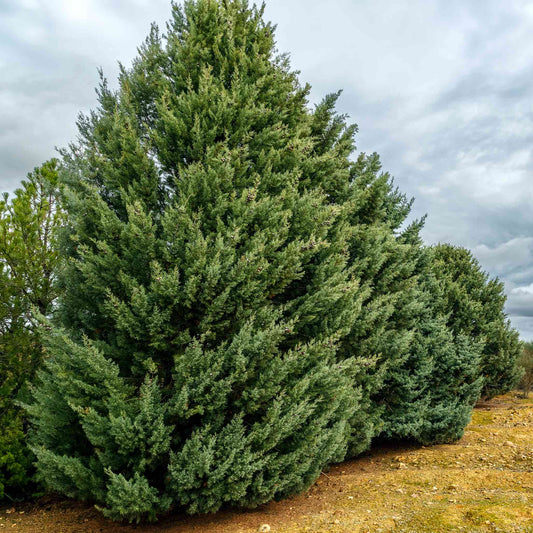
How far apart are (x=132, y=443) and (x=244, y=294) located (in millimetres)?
2208

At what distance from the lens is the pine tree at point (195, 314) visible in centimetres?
462

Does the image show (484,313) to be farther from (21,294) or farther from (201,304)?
(21,294)

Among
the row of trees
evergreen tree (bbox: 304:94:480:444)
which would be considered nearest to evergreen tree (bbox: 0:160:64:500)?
the row of trees

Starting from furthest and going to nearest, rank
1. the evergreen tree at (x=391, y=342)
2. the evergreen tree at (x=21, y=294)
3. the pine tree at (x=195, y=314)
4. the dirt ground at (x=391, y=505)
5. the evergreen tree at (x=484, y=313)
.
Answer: the evergreen tree at (x=484, y=313)
the evergreen tree at (x=391, y=342)
the evergreen tree at (x=21, y=294)
the pine tree at (x=195, y=314)
the dirt ground at (x=391, y=505)

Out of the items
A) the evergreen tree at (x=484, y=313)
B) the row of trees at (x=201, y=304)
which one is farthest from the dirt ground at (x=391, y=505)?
the evergreen tree at (x=484, y=313)

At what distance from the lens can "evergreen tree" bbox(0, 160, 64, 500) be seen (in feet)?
21.4

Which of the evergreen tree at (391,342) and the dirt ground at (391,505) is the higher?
the evergreen tree at (391,342)

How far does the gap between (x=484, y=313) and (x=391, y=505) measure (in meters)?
11.6

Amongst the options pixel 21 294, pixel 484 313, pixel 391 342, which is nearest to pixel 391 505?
pixel 391 342

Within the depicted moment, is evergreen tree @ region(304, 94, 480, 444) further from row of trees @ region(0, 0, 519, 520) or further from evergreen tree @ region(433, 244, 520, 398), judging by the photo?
evergreen tree @ region(433, 244, 520, 398)

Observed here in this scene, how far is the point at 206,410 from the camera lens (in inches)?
194

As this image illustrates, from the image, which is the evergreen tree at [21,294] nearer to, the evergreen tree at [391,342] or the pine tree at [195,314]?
the pine tree at [195,314]

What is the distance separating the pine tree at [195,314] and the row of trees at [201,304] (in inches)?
1.2

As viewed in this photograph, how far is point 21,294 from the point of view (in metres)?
7.92
